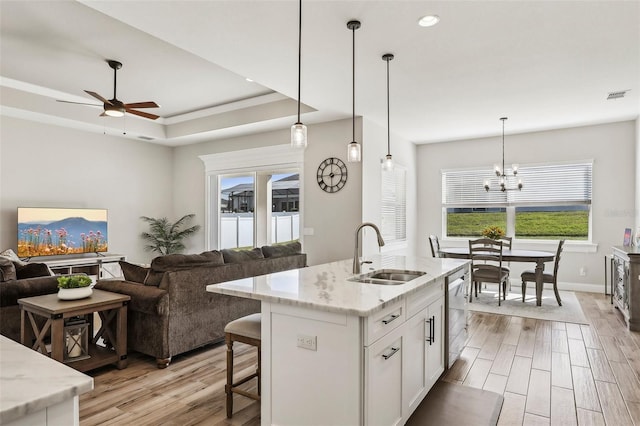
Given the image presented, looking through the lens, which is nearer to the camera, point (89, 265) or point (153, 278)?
point (153, 278)

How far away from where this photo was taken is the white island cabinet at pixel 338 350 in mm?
1804

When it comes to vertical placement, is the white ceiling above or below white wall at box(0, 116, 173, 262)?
above

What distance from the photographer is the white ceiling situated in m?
2.86

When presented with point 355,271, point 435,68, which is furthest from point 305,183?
point 355,271

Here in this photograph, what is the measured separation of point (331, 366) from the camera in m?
1.87

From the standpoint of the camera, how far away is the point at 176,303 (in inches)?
130

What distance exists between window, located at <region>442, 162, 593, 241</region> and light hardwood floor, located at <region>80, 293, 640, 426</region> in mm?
2771

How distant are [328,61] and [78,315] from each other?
3153 millimetres

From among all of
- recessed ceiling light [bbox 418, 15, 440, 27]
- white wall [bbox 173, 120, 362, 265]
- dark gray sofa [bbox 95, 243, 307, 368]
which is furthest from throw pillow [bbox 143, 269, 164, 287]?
recessed ceiling light [bbox 418, 15, 440, 27]

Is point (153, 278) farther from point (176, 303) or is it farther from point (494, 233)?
point (494, 233)

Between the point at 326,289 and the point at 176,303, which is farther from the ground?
the point at 326,289

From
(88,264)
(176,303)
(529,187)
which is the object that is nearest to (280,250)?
(176,303)

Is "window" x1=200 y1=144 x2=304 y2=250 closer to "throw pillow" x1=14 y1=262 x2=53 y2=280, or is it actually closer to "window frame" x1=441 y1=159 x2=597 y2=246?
"window frame" x1=441 y1=159 x2=597 y2=246

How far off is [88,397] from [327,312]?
208cm
